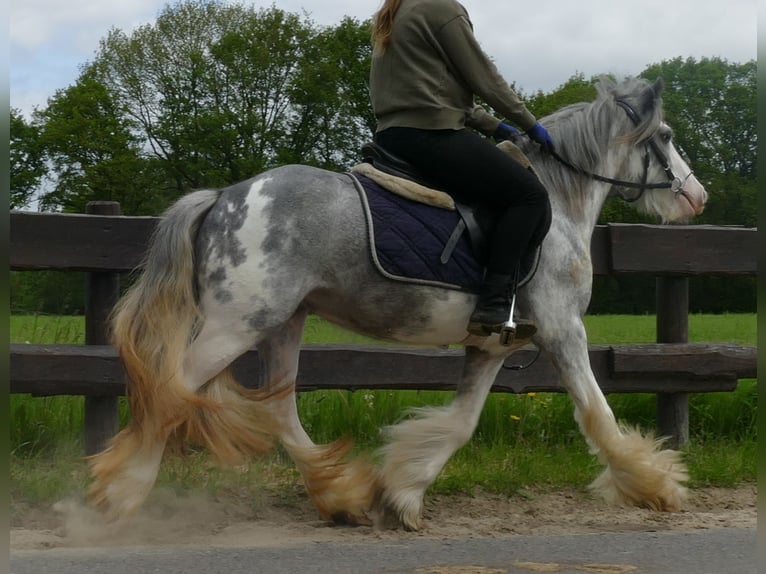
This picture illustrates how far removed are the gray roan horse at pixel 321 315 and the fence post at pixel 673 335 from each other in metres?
1.57

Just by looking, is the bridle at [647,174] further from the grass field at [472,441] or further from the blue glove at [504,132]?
the grass field at [472,441]

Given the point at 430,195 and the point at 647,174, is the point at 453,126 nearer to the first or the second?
the point at 430,195

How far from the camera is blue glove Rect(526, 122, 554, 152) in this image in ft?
18.7

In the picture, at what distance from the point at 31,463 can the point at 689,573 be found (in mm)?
3978

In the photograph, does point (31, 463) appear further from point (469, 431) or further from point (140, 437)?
point (469, 431)

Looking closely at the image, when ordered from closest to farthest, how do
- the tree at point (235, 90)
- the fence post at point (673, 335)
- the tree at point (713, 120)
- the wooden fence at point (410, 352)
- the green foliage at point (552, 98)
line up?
the wooden fence at point (410, 352) < the fence post at point (673, 335) < the tree at point (713, 120) < the tree at point (235, 90) < the green foliage at point (552, 98)

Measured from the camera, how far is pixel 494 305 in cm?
525

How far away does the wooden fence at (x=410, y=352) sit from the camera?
6309mm

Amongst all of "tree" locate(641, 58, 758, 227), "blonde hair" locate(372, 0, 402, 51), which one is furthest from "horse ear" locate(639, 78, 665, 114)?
"tree" locate(641, 58, 758, 227)

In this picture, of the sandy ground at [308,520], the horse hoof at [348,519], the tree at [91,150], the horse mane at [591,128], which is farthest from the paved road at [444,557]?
the tree at [91,150]

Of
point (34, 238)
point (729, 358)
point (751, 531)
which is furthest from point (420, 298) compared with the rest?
point (729, 358)

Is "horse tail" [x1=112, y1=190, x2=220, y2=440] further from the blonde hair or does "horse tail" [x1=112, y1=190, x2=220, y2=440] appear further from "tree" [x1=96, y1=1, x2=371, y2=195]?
"tree" [x1=96, y1=1, x2=371, y2=195]

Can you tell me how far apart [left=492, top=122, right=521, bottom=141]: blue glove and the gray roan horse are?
12cm

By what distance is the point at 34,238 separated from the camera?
6.25 m
